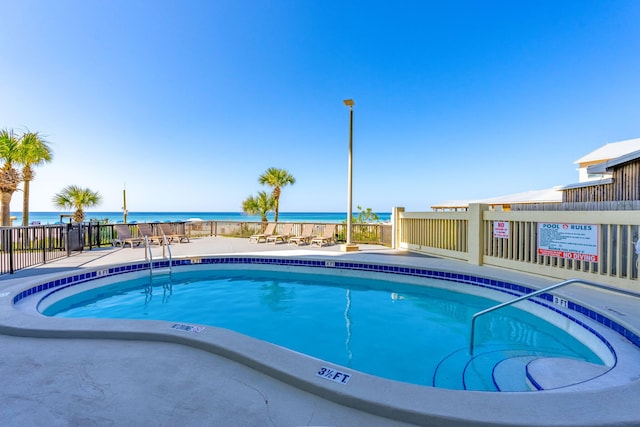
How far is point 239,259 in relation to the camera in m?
7.74

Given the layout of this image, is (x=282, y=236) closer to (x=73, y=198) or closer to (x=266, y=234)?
(x=266, y=234)

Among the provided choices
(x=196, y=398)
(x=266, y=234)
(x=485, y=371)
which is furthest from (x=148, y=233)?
(x=485, y=371)

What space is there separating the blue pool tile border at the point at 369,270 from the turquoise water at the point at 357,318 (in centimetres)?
32

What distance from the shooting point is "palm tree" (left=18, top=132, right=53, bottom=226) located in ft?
36.2

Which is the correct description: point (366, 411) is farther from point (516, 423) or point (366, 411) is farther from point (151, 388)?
point (151, 388)

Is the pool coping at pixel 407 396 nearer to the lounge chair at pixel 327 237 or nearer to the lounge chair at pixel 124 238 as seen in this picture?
the lounge chair at pixel 327 237

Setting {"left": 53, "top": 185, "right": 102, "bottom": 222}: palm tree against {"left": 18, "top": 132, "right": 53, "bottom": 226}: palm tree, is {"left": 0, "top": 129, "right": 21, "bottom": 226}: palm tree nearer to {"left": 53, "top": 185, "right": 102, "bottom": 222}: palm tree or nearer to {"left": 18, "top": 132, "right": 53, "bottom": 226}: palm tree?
{"left": 18, "top": 132, "right": 53, "bottom": 226}: palm tree

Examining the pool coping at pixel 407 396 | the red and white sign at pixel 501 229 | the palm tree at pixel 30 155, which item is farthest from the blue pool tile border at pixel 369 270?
the palm tree at pixel 30 155

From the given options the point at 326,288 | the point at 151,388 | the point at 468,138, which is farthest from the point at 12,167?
the point at 468,138

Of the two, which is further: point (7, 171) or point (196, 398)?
point (7, 171)

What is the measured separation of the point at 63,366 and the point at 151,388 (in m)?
0.89

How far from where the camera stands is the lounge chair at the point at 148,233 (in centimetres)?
1011

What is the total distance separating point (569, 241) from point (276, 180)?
575 inches

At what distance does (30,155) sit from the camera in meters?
11.2
